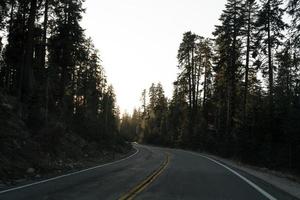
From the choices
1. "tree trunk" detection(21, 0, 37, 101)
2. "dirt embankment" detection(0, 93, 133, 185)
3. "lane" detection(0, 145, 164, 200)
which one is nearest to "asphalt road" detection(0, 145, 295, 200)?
"lane" detection(0, 145, 164, 200)

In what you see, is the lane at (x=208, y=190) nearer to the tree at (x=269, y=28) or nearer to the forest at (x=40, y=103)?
the forest at (x=40, y=103)

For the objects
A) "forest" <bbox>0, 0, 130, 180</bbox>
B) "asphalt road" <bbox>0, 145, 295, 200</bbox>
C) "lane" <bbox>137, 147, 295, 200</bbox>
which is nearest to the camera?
"asphalt road" <bbox>0, 145, 295, 200</bbox>

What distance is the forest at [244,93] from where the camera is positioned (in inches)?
1124

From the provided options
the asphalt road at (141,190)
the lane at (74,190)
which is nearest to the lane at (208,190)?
the asphalt road at (141,190)

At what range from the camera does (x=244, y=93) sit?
41.8 metres

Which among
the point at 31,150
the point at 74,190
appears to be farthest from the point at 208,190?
the point at 31,150

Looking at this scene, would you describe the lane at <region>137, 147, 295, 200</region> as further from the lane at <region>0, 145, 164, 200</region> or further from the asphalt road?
the lane at <region>0, 145, 164, 200</region>

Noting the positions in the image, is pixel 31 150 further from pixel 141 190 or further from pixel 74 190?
pixel 141 190

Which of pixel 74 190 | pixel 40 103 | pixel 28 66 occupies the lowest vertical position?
pixel 74 190

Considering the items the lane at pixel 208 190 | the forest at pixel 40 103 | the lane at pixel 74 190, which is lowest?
the lane at pixel 74 190

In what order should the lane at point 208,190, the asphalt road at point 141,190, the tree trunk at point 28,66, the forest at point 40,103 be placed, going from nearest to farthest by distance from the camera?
the asphalt road at point 141,190 → the lane at point 208,190 → the forest at point 40,103 → the tree trunk at point 28,66

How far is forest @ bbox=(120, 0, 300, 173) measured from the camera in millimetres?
28555

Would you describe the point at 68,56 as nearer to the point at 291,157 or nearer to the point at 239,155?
the point at 239,155

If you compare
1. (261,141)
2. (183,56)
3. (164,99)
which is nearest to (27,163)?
(261,141)
